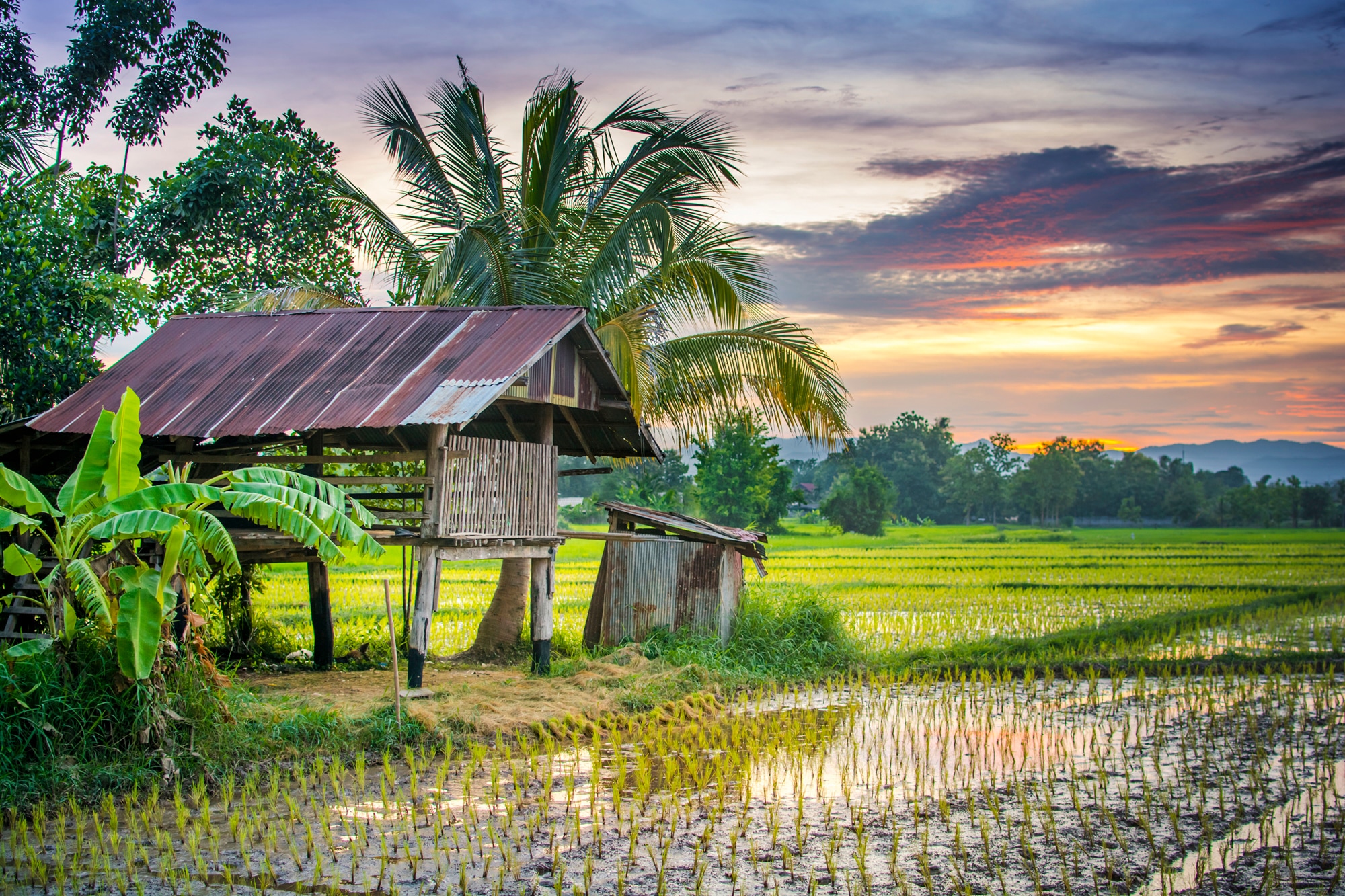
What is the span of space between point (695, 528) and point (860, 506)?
42.9 m

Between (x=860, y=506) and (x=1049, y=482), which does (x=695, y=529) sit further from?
(x=1049, y=482)

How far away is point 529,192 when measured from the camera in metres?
13.6

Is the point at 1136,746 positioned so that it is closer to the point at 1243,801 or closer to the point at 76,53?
the point at 1243,801

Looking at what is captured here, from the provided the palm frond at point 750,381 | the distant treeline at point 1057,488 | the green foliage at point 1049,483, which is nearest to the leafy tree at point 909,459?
the distant treeline at point 1057,488

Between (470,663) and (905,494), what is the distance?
242 ft

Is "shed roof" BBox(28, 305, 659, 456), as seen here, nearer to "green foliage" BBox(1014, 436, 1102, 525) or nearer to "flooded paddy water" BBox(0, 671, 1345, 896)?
"flooded paddy water" BBox(0, 671, 1345, 896)

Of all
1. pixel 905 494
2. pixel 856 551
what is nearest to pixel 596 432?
pixel 856 551

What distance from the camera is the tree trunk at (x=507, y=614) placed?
12633mm

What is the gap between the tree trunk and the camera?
12633 mm

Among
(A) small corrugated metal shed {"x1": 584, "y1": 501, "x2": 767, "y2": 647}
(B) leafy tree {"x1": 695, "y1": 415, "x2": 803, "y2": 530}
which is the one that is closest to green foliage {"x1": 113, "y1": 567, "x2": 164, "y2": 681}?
(A) small corrugated metal shed {"x1": 584, "y1": 501, "x2": 767, "y2": 647}

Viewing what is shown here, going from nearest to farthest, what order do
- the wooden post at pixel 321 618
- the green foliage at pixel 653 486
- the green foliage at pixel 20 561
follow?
1. the green foliage at pixel 20 561
2. the wooden post at pixel 321 618
3. the green foliage at pixel 653 486

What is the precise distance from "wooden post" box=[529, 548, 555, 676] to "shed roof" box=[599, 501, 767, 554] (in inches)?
47.8

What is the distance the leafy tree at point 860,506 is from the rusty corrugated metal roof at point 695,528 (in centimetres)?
4162

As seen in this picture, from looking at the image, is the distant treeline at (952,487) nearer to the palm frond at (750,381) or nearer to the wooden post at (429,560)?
the palm frond at (750,381)
